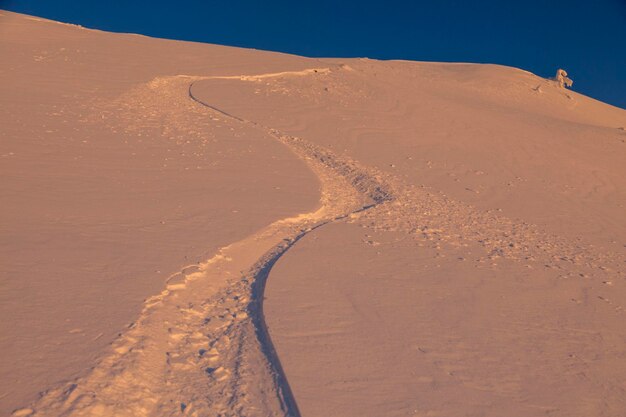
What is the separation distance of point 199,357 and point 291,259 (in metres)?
1.99

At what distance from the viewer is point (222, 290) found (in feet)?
16.8

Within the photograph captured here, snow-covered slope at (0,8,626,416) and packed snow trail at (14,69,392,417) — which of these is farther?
snow-covered slope at (0,8,626,416)

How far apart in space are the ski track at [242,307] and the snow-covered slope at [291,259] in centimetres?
2

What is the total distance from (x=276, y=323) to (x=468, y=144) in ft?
30.0

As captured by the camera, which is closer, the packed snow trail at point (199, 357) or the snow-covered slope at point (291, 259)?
the packed snow trail at point (199, 357)

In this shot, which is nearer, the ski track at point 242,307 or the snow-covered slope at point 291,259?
the ski track at point 242,307

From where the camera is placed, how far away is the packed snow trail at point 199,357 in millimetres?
3428

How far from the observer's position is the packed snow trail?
11.2 ft

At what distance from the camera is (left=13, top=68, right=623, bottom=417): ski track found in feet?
11.4

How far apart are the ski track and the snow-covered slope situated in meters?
0.02

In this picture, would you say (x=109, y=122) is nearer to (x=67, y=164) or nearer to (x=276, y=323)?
(x=67, y=164)

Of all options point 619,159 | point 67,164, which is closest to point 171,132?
point 67,164

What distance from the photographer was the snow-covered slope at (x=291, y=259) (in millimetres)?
3750

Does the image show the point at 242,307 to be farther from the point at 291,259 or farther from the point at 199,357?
the point at 291,259
